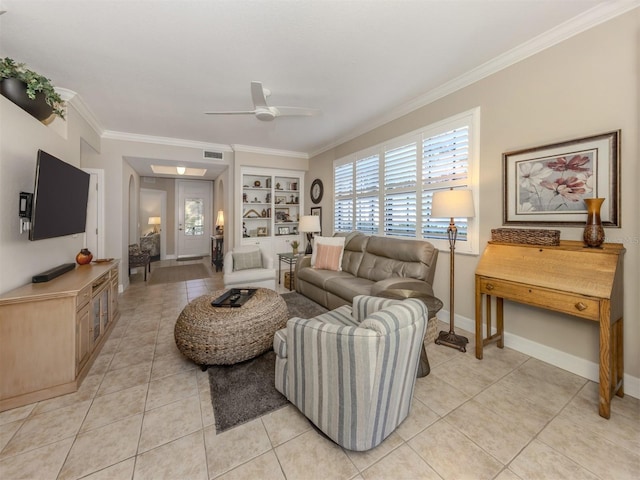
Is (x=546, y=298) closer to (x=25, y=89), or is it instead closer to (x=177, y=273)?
(x=25, y=89)

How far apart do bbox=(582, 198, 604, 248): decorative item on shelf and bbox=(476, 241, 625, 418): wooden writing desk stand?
58 millimetres

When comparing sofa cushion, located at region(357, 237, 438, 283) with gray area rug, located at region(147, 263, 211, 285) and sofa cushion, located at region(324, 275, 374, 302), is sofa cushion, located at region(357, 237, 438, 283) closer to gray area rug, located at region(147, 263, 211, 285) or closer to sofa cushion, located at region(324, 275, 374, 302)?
sofa cushion, located at region(324, 275, 374, 302)

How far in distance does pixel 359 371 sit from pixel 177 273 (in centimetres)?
594

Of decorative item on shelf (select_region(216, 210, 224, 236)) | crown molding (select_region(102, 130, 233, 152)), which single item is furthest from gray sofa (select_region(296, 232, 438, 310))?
decorative item on shelf (select_region(216, 210, 224, 236))

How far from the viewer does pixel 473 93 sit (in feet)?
9.17

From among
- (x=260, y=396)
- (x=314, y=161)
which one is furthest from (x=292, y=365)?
(x=314, y=161)

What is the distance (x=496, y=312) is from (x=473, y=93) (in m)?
2.34

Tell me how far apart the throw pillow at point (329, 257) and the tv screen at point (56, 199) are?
9.95 feet

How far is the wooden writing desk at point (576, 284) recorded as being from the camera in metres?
1.66

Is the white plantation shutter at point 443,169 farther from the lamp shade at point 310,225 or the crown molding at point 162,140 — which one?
the crown molding at point 162,140

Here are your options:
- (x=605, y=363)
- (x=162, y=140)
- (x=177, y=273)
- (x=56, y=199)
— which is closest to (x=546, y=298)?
(x=605, y=363)

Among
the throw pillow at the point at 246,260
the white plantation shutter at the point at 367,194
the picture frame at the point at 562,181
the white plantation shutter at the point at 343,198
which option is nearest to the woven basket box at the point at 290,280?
the throw pillow at the point at 246,260

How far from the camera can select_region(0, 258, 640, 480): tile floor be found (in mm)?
1322

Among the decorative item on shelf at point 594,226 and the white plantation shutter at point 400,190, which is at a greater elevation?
the white plantation shutter at point 400,190
